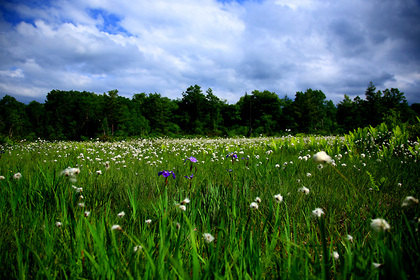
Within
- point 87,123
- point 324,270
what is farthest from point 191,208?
point 87,123

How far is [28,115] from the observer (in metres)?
33.2

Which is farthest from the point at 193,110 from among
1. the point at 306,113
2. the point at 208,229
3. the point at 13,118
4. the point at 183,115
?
the point at 208,229

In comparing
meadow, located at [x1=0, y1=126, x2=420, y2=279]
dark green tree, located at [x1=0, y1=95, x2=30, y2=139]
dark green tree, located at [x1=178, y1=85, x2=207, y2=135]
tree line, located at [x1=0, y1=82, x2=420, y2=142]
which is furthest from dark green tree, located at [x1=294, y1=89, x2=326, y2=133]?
dark green tree, located at [x1=0, y1=95, x2=30, y2=139]

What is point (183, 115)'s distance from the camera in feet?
144

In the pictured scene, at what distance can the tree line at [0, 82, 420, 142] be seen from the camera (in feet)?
104

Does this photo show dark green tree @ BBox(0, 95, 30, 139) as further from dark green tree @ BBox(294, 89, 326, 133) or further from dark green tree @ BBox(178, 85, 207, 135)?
dark green tree @ BBox(294, 89, 326, 133)

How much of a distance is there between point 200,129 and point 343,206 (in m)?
37.5

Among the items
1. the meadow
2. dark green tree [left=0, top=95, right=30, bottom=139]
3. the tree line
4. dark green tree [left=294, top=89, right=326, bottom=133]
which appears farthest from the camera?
dark green tree [left=294, top=89, right=326, bottom=133]

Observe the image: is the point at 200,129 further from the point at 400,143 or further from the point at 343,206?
the point at 343,206

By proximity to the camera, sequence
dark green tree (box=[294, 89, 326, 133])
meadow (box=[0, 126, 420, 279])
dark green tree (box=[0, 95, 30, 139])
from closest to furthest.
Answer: meadow (box=[0, 126, 420, 279]) → dark green tree (box=[0, 95, 30, 139]) → dark green tree (box=[294, 89, 326, 133])

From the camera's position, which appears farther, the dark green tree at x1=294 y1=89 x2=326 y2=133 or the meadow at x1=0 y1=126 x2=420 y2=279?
the dark green tree at x1=294 y1=89 x2=326 y2=133

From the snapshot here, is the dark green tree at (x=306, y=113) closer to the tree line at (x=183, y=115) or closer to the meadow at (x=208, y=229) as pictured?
the tree line at (x=183, y=115)

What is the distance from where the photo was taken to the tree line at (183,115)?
31.5 meters

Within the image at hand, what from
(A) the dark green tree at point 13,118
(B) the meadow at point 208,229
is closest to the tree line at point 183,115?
Result: (A) the dark green tree at point 13,118
